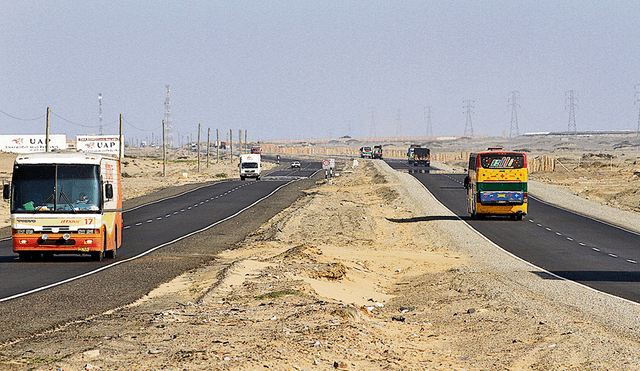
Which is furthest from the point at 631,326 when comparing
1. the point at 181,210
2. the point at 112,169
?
the point at 181,210

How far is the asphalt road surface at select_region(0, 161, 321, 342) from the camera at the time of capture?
15.5 meters

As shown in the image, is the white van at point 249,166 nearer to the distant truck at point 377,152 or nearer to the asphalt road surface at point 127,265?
the asphalt road surface at point 127,265

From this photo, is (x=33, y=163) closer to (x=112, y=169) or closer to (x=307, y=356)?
(x=112, y=169)

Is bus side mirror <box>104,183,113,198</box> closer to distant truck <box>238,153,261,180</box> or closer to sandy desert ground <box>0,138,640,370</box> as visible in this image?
sandy desert ground <box>0,138,640,370</box>

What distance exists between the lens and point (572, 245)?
104ft

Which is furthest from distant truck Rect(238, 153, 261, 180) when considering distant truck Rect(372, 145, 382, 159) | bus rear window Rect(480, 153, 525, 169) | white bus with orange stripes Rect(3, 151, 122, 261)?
distant truck Rect(372, 145, 382, 159)

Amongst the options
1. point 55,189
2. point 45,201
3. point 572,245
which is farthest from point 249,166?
point 45,201

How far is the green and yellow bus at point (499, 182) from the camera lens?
39094 mm

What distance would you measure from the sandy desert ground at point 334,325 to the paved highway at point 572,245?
2838 millimetres

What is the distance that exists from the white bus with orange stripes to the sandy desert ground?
3700mm

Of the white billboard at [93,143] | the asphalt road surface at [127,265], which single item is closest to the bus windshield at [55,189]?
the asphalt road surface at [127,265]

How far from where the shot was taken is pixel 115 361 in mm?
10211

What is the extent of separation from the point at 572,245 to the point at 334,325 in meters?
21.5

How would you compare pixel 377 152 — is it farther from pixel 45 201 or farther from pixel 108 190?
pixel 45 201
